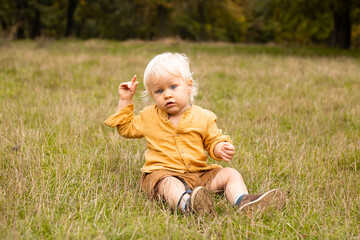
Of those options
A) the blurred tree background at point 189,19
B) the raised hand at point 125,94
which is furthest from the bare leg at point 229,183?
the blurred tree background at point 189,19

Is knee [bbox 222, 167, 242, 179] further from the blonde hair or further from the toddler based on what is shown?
the blonde hair

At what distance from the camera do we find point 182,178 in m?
2.53

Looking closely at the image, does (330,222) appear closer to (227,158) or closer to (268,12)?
(227,158)

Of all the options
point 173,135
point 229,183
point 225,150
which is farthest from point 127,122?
point 229,183

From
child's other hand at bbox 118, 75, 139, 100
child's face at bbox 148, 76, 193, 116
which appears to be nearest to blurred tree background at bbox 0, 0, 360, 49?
child's other hand at bbox 118, 75, 139, 100

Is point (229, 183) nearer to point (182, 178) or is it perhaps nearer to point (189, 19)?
point (182, 178)

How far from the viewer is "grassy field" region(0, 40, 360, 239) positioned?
1983 mm

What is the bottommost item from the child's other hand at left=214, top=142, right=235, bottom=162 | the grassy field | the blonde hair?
the grassy field

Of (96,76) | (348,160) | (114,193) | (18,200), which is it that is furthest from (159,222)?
(96,76)

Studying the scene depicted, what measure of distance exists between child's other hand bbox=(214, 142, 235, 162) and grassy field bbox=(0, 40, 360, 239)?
0.31 metres

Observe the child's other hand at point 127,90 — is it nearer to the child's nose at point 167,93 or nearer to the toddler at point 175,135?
the toddler at point 175,135

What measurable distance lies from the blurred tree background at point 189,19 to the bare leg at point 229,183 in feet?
44.5

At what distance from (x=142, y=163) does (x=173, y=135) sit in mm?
615

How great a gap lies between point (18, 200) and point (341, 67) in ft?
30.7
